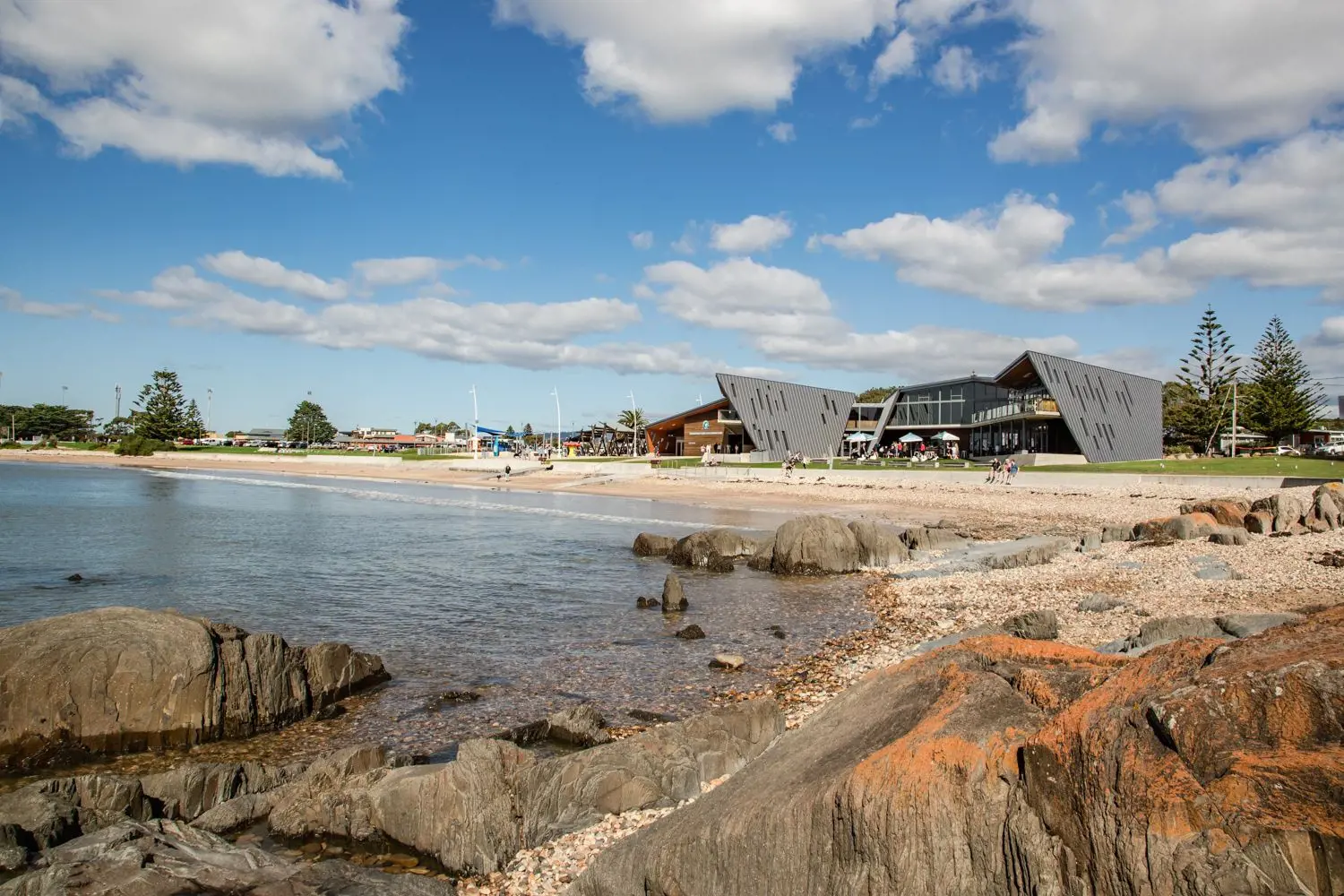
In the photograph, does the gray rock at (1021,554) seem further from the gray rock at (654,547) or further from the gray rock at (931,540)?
the gray rock at (654,547)

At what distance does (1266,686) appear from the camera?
354 cm

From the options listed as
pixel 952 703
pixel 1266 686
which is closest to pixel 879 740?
pixel 952 703

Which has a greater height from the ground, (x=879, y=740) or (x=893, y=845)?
(x=879, y=740)

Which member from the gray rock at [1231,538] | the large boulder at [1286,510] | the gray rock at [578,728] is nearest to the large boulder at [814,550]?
the gray rock at [1231,538]

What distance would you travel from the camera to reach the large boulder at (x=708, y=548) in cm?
2394

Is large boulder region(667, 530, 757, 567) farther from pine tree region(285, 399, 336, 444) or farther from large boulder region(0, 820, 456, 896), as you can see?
pine tree region(285, 399, 336, 444)

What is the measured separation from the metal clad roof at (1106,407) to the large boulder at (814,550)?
44681 millimetres

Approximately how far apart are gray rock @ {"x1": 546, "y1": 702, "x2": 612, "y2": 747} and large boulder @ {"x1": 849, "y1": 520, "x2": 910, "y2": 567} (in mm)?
14846

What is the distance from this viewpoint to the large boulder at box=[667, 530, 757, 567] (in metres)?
23.9

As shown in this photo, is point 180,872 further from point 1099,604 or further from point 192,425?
point 192,425

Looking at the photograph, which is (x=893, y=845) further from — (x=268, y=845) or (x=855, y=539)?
(x=855, y=539)

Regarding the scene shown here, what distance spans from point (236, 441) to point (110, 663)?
649 feet

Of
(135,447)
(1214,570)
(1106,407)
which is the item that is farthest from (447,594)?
(135,447)

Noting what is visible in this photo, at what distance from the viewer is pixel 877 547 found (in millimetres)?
23312
